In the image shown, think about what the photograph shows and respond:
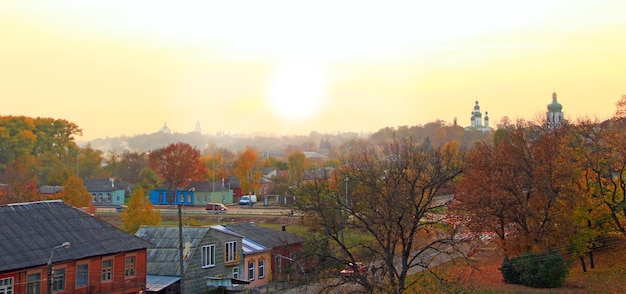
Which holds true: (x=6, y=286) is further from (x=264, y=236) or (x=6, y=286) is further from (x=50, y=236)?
(x=264, y=236)

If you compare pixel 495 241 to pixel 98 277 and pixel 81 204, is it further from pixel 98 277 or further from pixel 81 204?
pixel 81 204

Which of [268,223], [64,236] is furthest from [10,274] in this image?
[268,223]

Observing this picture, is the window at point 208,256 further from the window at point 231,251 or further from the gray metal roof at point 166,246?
the window at point 231,251

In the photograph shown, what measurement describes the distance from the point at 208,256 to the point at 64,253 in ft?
31.4

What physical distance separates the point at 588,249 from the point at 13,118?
295 feet

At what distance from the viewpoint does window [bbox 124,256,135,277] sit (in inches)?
1262

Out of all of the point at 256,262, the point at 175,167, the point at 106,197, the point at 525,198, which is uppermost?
the point at 175,167

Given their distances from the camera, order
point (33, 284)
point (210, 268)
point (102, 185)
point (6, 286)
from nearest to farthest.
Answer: point (6, 286), point (33, 284), point (210, 268), point (102, 185)

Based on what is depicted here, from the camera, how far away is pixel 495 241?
4094 centimetres

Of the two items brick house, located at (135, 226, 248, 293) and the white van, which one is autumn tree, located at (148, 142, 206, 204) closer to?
the white van

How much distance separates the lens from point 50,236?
1163 inches

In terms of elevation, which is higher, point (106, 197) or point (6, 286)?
point (106, 197)

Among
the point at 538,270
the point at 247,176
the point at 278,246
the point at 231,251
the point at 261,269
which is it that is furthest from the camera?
the point at 247,176

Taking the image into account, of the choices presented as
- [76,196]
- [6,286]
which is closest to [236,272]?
[6,286]
